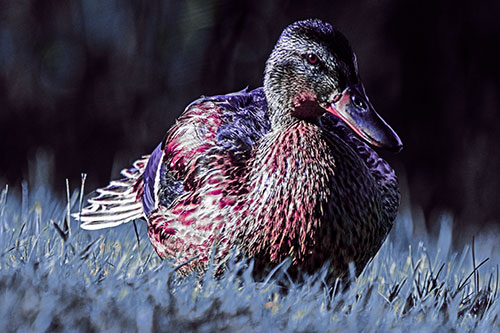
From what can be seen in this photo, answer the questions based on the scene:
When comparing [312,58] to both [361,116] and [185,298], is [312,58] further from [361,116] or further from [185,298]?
[185,298]

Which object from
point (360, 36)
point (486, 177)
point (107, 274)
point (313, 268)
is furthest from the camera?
point (486, 177)

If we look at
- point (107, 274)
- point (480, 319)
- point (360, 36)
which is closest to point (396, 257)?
point (480, 319)

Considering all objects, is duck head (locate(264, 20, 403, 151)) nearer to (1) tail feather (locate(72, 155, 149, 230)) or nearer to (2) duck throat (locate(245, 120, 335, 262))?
(2) duck throat (locate(245, 120, 335, 262))

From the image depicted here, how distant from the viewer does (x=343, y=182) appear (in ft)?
8.88

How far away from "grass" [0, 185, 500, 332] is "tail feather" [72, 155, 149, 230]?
19.9 inches

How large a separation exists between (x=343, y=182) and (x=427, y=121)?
4.56 feet

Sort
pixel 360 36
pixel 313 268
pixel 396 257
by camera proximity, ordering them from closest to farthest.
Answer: pixel 313 268 < pixel 396 257 < pixel 360 36

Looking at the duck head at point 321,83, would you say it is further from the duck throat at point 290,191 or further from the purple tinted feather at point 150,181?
the purple tinted feather at point 150,181

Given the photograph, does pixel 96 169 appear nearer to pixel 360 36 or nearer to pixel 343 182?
pixel 360 36

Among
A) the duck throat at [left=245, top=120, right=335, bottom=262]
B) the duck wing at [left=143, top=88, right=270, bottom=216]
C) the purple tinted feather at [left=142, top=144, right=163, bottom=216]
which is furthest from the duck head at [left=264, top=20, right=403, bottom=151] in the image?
the purple tinted feather at [left=142, top=144, right=163, bottom=216]

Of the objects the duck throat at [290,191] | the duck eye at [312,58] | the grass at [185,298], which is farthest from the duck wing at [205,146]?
the duck eye at [312,58]

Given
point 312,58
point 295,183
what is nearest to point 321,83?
point 312,58

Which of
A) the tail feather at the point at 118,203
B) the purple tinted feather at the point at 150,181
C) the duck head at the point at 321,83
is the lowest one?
the tail feather at the point at 118,203

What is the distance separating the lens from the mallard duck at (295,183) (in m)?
2.63
